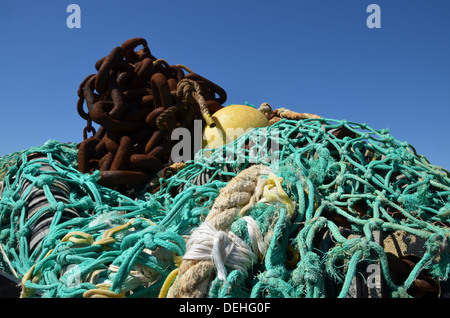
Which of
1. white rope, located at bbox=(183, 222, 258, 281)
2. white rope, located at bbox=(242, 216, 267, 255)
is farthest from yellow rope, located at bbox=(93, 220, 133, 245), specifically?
white rope, located at bbox=(242, 216, 267, 255)

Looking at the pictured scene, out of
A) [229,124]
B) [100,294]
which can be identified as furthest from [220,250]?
[229,124]

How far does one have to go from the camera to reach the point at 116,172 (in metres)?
2.37

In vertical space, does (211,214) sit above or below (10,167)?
below

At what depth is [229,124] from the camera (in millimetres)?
2326

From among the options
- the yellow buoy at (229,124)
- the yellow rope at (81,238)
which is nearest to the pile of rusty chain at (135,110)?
the yellow buoy at (229,124)

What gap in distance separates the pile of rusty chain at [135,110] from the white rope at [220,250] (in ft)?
3.67

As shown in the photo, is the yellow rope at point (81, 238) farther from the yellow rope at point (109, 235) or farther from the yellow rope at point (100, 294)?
the yellow rope at point (100, 294)

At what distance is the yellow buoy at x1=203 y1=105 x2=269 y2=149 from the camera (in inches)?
90.7

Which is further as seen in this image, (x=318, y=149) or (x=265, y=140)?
(x=265, y=140)

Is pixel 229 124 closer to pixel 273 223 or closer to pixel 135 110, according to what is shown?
pixel 135 110

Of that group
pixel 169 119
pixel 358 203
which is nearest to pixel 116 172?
pixel 169 119

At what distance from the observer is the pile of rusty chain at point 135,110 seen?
2430mm

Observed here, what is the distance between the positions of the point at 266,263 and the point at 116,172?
4.53ft

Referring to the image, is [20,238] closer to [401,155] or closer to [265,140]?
[265,140]
